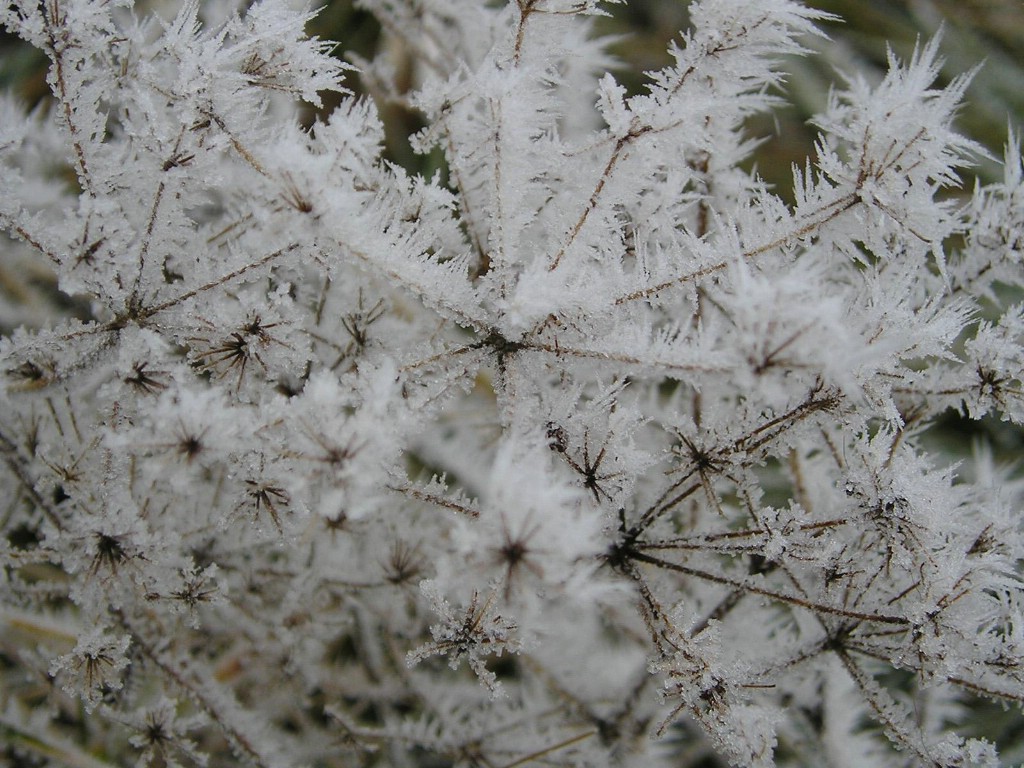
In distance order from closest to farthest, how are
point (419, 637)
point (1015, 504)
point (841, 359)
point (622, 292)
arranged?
point (841, 359) → point (622, 292) → point (419, 637) → point (1015, 504)

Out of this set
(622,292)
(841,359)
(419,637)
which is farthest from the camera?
(419,637)

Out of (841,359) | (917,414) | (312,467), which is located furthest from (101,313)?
(917,414)

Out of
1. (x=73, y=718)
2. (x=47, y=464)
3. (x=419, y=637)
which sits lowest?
(x=73, y=718)

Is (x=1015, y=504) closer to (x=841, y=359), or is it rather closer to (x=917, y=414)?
(x=917, y=414)

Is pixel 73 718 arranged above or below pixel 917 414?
below

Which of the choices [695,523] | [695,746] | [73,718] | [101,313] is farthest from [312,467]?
[695,746]

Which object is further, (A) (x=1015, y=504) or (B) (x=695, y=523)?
(A) (x=1015, y=504)

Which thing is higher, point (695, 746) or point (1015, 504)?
point (1015, 504)

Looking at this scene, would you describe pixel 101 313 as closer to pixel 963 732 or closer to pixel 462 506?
pixel 462 506

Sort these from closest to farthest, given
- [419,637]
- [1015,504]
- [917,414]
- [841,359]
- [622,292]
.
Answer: [841,359] → [622,292] → [917,414] → [419,637] → [1015,504]
